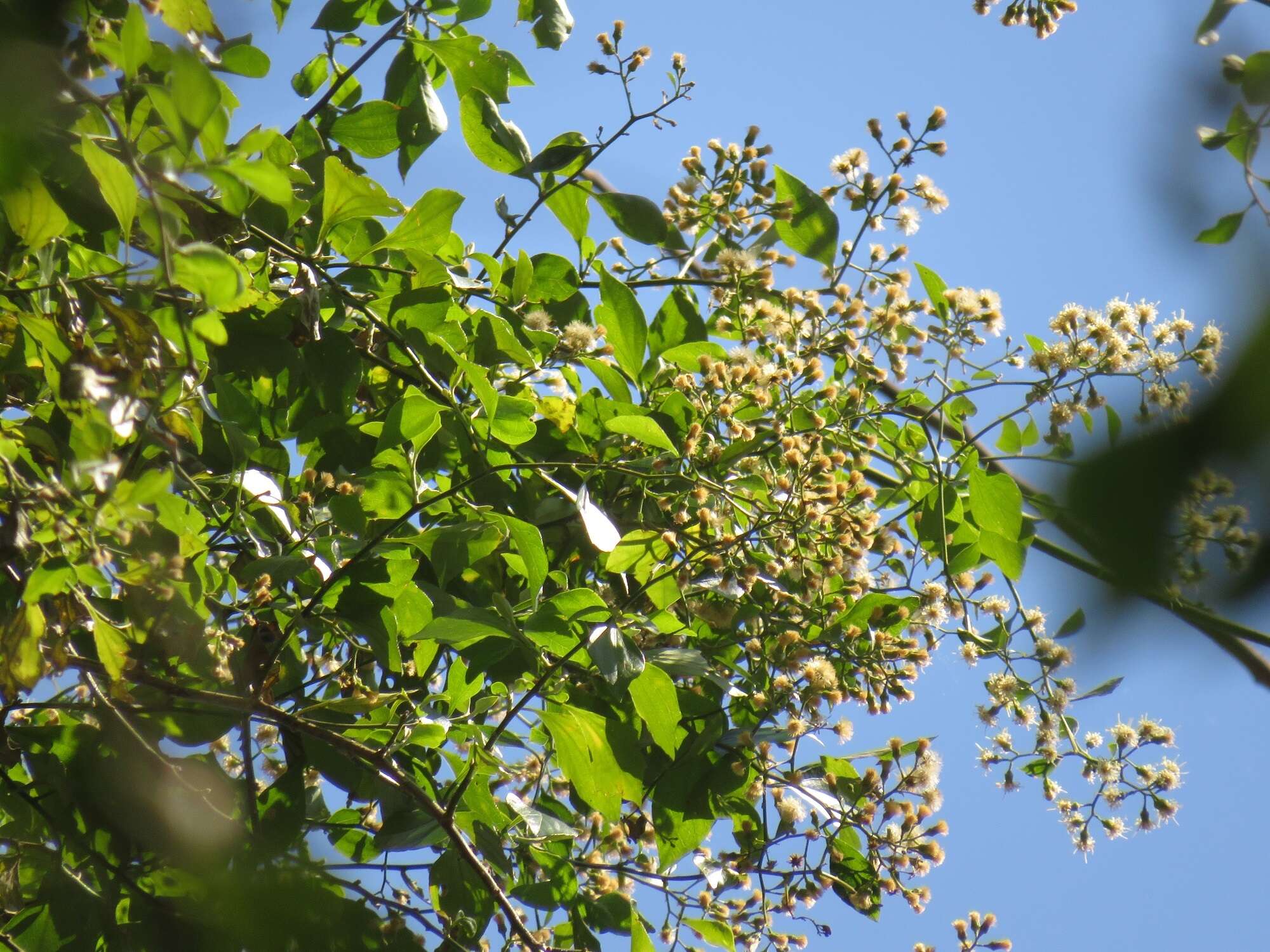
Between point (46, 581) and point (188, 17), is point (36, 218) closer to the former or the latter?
point (188, 17)

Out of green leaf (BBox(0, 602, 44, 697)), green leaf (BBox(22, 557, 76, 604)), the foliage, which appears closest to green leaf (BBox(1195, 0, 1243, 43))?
the foliage

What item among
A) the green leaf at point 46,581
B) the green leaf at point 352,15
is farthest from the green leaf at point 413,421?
the green leaf at point 352,15

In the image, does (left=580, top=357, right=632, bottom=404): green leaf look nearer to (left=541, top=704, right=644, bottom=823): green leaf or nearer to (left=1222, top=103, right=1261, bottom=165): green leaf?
(left=541, top=704, right=644, bottom=823): green leaf

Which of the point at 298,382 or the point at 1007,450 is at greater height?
the point at 1007,450

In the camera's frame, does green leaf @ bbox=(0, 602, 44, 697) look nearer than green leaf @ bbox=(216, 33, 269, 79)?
Yes

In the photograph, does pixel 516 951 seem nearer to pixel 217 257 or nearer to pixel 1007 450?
pixel 1007 450

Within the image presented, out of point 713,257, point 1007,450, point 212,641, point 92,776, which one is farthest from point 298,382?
point 1007,450

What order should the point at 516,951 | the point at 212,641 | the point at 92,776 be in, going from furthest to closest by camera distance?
1. the point at 516,951
2. the point at 92,776
3. the point at 212,641

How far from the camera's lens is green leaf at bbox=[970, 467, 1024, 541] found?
1767 millimetres

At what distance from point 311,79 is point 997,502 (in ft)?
5.16

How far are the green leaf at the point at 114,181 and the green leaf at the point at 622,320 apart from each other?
3.08 ft

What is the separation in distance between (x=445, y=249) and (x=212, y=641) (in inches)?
33.7

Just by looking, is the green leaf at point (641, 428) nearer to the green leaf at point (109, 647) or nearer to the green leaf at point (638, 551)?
the green leaf at point (638, 551)

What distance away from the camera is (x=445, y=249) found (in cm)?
205
